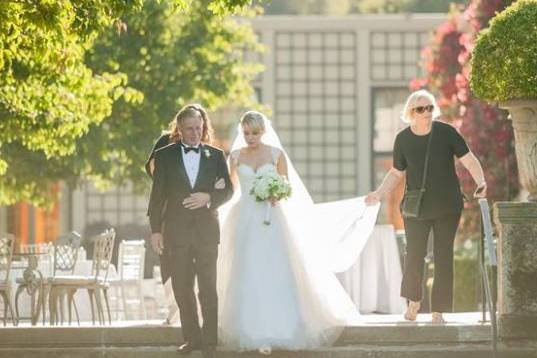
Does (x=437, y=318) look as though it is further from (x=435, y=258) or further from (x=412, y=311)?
(x=435, y=258)

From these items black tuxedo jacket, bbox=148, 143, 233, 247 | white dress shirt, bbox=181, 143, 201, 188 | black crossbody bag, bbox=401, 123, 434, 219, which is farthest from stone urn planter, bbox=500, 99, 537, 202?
white dress shirt, bbox=181, 143, 201, 188

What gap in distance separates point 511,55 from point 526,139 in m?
0.76

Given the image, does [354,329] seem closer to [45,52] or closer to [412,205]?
[412,205]

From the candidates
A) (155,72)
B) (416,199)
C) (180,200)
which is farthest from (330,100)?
(180,200)

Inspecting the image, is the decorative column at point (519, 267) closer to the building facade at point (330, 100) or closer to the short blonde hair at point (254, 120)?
the short blonde hair at point (254, 120)

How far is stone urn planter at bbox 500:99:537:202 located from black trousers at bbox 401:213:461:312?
66 centimetres

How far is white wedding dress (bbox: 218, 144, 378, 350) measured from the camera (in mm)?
14570

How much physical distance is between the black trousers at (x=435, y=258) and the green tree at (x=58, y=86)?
2463mm

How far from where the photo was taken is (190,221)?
14.1 m

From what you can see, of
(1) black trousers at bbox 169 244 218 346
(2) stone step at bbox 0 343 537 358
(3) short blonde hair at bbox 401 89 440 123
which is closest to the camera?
(1) black trousers at bbox 169 244 218 346

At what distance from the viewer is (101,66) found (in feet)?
92.2

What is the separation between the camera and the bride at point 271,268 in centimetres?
1459

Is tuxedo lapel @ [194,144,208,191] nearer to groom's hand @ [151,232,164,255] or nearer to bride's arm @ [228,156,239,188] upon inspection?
groom's hand @ [151,232,164,255]

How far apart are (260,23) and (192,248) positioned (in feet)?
79.4
